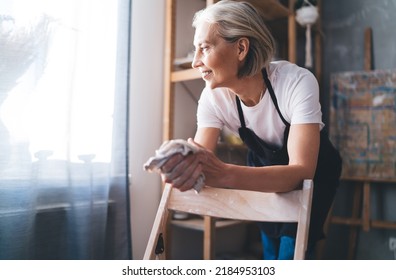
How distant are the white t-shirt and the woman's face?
0.29ft

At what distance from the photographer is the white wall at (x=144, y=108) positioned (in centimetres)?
124

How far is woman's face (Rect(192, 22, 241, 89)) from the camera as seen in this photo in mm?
749

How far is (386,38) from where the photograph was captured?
1.67m

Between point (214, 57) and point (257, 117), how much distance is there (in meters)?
0.18

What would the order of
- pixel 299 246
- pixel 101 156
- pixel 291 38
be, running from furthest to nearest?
1. pixel 291 38
2. pixel 101 156
3. pixel 299 246

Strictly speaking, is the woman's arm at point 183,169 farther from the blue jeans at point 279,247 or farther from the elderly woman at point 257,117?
the blue jeans at point 279,247

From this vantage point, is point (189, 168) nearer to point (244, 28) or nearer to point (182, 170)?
point (182, 170)

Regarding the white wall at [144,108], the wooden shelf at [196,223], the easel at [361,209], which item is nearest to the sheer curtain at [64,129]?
the white wall at [144,108]

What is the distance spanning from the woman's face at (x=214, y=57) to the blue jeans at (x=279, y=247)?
1.42ft

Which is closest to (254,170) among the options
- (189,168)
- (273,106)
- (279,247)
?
(189,168)

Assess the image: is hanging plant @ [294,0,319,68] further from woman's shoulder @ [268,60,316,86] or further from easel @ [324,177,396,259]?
woman's shoulder @ [268,60,316,86]

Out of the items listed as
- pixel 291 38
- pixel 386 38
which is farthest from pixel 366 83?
pixel 291 38
